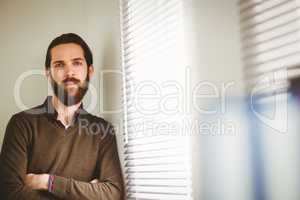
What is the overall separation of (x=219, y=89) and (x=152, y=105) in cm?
33

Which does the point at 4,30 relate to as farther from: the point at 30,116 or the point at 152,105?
the point at 152,105

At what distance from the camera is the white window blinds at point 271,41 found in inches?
51.3

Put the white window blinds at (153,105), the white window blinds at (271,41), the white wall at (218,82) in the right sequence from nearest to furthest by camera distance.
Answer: the white window blinds at (271,41) < the white wall at (218,82) < the white window blinds at (153,105)

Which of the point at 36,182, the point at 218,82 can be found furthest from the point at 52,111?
the point at 218,82

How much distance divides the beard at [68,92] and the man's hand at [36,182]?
36 centimetres

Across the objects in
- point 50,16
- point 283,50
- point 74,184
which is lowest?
point 74,184

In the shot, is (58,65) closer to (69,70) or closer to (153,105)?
(69,70)

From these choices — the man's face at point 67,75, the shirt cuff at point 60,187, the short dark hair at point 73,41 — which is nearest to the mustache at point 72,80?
the man's face at point 67,75

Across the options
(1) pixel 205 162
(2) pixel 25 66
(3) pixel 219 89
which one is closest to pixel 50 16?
A: (2) pixel 25 66

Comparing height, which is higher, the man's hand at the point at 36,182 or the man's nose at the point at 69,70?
the man's nose at the point at 69,70

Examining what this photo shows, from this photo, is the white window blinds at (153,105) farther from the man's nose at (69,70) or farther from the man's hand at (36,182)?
the man's hand at (36,182)

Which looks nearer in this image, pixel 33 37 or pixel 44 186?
pixel 44 186

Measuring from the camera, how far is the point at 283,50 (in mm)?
1325

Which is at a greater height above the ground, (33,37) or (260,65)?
(33,37)
